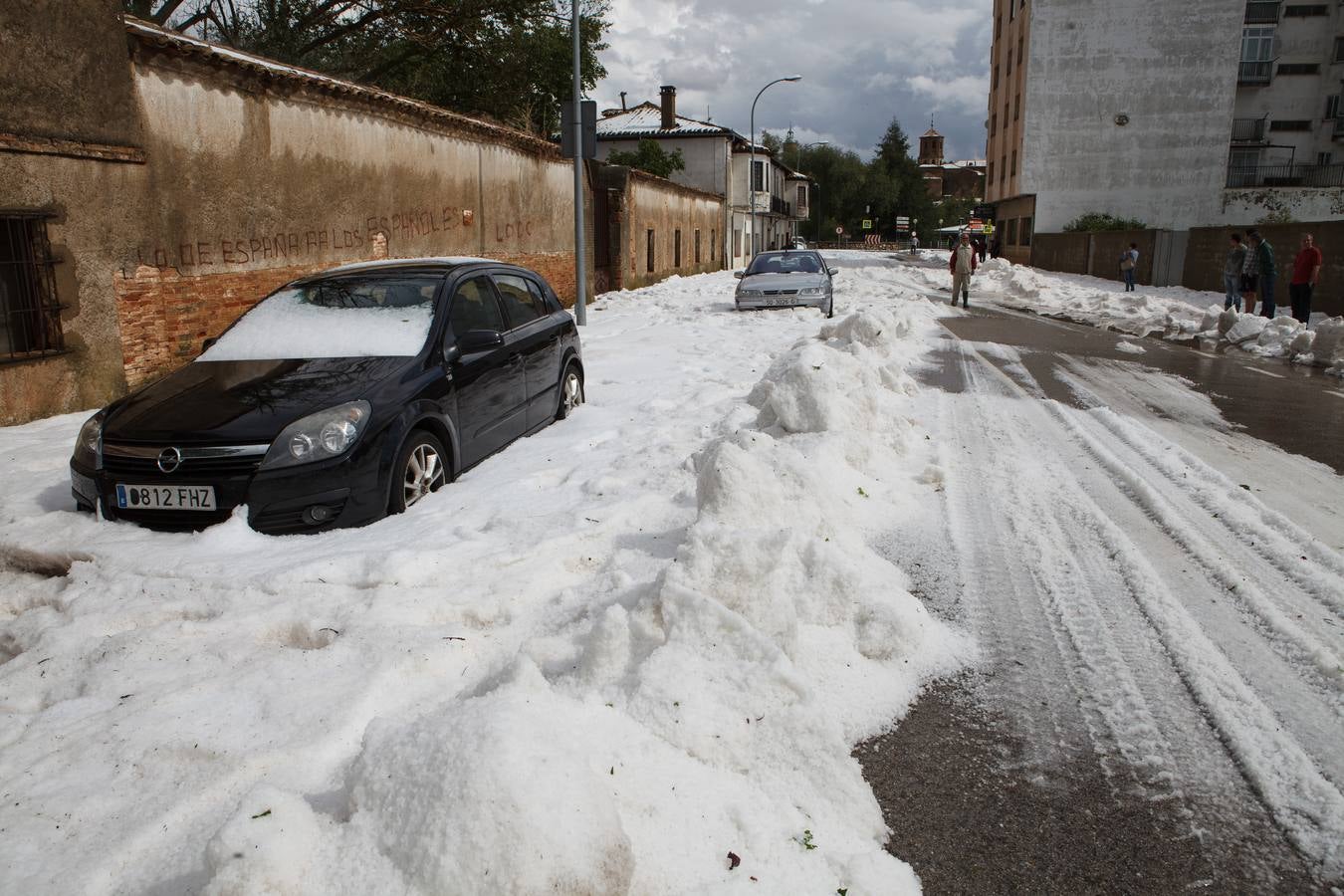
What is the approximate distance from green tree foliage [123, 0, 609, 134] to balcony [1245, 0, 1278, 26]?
34.2 m

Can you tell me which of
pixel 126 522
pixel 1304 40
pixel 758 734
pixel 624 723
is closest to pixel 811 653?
pixel 758 734

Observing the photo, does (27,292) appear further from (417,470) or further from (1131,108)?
(1131,108)

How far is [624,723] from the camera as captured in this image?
2.86 meters

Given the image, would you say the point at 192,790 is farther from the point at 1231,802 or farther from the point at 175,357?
the point at 175,357

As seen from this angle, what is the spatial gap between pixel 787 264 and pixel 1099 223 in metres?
29.2

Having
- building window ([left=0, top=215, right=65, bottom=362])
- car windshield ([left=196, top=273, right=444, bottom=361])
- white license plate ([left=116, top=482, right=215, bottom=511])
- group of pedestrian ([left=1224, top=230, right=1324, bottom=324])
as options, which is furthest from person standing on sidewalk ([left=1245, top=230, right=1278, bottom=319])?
building window ([left=0, top=215, right=65, bottom=362])

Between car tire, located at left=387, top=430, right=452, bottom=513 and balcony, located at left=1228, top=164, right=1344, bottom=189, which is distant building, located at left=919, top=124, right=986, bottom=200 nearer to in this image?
balcony, located at left=1228, top=164, right=1344, bottom=189

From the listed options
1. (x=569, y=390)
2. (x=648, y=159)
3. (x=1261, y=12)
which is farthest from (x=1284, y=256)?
(x=1261, y=12)

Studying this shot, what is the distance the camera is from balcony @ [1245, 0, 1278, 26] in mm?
44344

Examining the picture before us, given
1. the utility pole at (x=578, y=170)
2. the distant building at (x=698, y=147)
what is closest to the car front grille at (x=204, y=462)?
the utility pole at (x=578, y=170)

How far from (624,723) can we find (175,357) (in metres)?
8.48

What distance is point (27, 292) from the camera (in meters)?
8.10

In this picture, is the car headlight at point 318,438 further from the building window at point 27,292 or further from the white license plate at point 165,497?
the building window at point 27,292

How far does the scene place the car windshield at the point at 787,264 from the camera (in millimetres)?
19062
